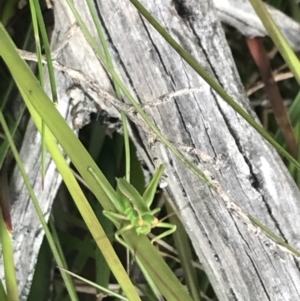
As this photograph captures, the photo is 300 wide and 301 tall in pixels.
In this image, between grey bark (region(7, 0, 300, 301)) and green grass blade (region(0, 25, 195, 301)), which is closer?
green grass blade (region(0, 25, 195, 301))

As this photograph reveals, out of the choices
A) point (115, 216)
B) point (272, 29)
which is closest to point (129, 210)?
point (115, 216)

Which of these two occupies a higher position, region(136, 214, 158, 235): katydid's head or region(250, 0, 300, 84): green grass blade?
region(250, 0, 300, 84): green grass blade

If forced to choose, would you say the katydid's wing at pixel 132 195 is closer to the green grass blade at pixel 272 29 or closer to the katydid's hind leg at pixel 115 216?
the katydid's hind leg at pixel 115 216

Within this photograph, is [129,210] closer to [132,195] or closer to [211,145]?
[132,195]

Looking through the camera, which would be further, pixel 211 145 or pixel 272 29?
pixel 211 145

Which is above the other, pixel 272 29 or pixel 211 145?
pixel 272 29

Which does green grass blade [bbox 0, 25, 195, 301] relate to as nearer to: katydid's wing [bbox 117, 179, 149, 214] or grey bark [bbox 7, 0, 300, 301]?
katydid's wing [bbox 117, 179, 149, 214]

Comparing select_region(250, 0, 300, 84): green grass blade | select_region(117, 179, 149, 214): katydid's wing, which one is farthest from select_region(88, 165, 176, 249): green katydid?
select_region(250, 0, 300, 84): green grass blade
